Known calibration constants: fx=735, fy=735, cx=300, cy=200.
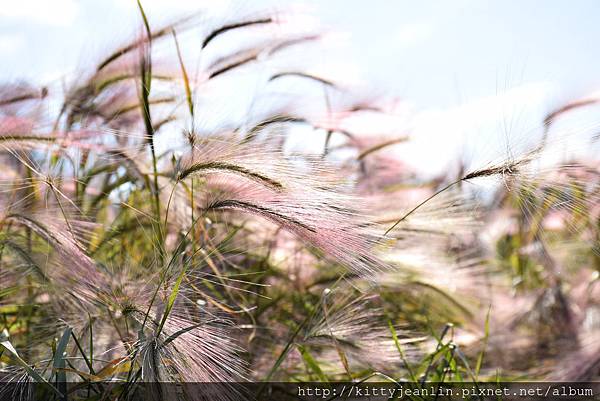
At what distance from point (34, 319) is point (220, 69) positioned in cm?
89

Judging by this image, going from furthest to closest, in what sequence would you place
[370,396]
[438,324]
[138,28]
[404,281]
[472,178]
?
[438,324]
[404,281]
[138,28]
[370,396]
[472,178]

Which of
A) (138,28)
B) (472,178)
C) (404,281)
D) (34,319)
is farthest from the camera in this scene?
(404,281)

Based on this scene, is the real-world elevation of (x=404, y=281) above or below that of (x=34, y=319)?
above

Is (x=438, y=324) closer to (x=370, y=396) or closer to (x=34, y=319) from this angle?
(x=370, y=396)

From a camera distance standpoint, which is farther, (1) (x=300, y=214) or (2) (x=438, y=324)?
(2) (x=438, y=324)

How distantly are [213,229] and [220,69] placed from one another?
0.50 m

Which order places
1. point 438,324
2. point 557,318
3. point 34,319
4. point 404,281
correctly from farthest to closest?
point 557,318, point 438,324, point 404,281, point 34,319

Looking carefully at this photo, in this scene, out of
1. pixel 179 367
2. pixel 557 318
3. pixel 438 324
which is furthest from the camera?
pixel 557 318

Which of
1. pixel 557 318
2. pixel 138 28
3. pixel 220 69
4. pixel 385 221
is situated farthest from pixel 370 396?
pixel 557 318

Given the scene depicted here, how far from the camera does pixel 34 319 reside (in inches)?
83.2

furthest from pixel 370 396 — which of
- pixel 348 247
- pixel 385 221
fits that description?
pixel 348 247

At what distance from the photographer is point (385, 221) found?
1.93 metres

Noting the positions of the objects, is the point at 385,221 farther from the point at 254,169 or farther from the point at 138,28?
the point at 138,28

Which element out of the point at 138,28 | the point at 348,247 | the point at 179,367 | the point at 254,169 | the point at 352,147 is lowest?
the point at 179,367
